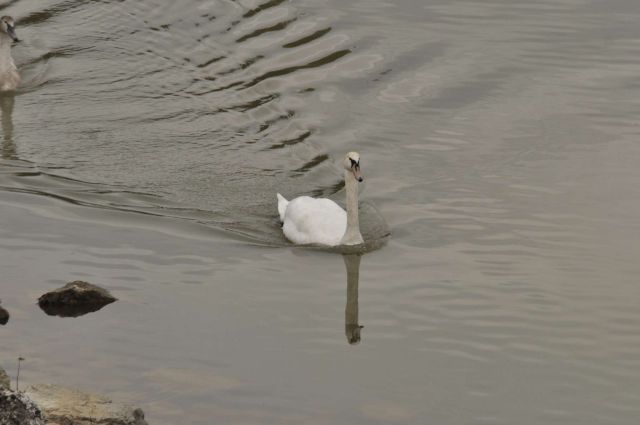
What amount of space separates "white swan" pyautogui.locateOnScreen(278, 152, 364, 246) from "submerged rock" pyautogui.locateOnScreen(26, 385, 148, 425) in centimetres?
545

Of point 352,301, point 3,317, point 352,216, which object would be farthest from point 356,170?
point 3,317

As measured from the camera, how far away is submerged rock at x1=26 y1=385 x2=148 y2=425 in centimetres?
897

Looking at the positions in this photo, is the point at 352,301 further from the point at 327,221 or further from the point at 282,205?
the point at 282,205

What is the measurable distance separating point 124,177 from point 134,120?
240 centimetres

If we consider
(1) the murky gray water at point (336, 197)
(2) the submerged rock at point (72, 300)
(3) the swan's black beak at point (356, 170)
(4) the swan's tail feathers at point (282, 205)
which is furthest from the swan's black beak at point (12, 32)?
(2) the submerged rock at point (72, 300)

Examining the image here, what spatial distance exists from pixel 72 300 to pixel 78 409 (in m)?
2.97

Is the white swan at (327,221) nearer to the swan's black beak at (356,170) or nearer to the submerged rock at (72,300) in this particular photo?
the swan's black beak at (356,170)

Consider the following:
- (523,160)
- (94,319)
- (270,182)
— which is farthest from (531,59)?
(94,319)

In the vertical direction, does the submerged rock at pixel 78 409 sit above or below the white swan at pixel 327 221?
above

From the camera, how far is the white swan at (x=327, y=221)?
14.5 meters

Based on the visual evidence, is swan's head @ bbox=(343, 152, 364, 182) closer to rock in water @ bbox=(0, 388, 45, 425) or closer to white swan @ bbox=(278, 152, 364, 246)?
white swan @ bbox=(278, 152, 364, 246)

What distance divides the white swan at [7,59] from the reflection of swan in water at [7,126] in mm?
272

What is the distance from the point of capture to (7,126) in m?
18.4

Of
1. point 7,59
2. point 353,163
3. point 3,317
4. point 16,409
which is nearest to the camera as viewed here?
point 16,409
